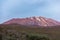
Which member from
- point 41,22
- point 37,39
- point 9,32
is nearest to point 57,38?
point 37,39

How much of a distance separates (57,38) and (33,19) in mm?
71584

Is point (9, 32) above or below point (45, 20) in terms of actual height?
below

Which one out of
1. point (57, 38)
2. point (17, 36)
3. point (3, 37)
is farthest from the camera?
point (57, 38)

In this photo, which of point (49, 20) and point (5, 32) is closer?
point (5, 32)

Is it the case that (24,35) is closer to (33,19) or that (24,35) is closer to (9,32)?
(9,32)

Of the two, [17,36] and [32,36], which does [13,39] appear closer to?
[17,36]

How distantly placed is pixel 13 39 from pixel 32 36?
10.5 ft

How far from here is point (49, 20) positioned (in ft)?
360

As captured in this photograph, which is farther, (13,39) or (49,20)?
(49,20)

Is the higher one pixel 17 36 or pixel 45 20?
pixel 45 20

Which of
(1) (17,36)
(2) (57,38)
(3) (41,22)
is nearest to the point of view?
(1) (17,36)

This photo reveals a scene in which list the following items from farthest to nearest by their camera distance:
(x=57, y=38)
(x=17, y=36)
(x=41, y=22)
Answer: (x=41, y=22) → (x=57, y=38) → (x=17, y=36)

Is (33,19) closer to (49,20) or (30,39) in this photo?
(49,20)

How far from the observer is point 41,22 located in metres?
106
